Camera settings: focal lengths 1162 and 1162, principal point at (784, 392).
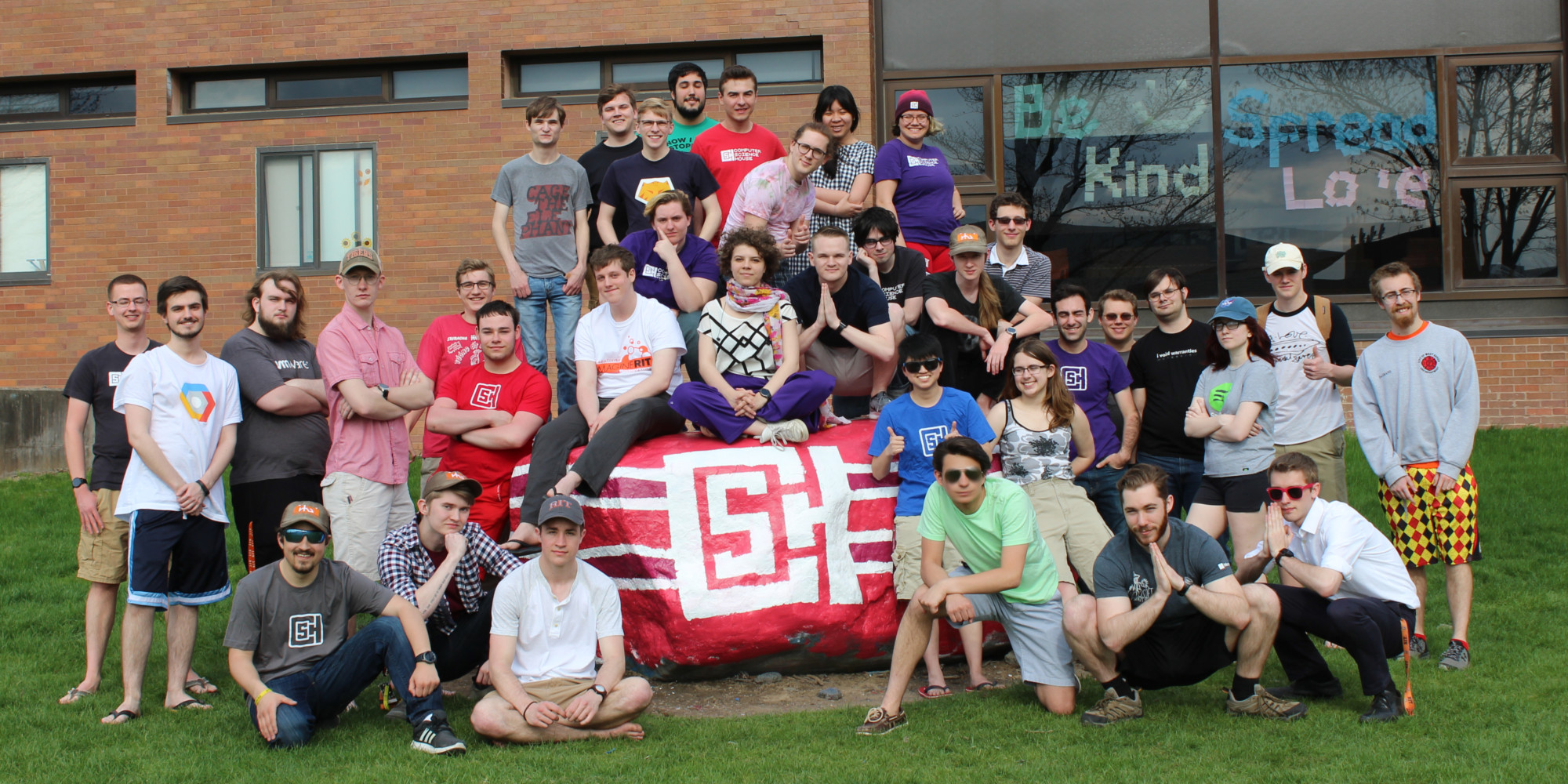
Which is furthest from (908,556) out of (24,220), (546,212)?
(24,220)

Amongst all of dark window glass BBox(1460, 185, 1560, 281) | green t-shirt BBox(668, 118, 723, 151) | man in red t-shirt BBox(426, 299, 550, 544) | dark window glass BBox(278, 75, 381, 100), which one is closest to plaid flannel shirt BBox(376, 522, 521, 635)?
man in red t-shirt BBox(426, 299, 550, 544)

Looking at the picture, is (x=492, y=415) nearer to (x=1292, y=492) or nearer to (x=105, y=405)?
(x=105, y=405)

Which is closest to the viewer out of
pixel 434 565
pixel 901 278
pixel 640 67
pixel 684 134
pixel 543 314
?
pixel 434 565

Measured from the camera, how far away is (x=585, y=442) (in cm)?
675

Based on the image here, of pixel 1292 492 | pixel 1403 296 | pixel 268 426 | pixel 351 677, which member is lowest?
pixel 351 677

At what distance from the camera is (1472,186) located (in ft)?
40.2

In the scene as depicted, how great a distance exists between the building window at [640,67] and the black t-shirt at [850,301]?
6141 millimetres

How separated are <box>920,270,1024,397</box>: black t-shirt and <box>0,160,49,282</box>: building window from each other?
37.6 ft

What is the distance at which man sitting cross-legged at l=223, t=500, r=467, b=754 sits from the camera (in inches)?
204

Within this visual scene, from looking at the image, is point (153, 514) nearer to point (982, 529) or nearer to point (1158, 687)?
point (982, 529)

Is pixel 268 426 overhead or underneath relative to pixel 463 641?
overhead

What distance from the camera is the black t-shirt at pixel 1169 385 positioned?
6.79 m

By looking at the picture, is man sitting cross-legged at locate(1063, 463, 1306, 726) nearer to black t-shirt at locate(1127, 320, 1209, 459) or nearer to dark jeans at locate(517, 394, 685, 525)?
black t-shirt at locate(1127, 320, 1209, 459)

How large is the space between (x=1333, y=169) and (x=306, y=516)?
11144 mm
